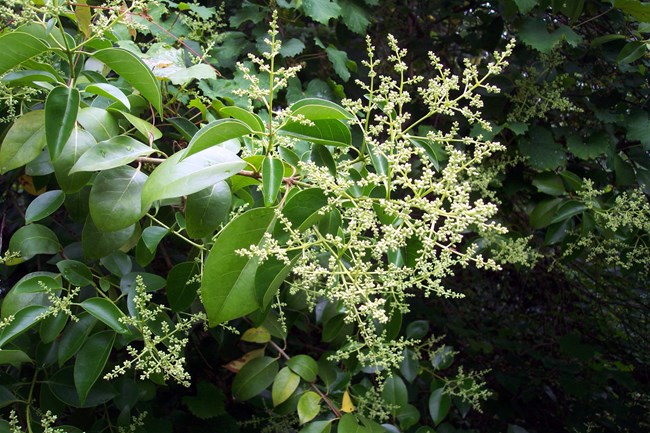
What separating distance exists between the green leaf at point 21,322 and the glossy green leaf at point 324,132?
60 centimetres

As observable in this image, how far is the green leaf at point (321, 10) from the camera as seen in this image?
74.6 inches

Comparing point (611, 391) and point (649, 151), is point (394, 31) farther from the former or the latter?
point (611, 391)

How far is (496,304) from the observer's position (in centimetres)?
338

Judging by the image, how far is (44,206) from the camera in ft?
4.12

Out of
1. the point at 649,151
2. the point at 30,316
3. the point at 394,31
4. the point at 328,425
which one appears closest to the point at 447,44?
the point at 394,31

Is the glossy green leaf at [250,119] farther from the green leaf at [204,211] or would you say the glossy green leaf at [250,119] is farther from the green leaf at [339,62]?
the green leaf at [339,62]

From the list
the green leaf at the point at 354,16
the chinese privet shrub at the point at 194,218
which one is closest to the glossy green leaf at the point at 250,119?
the chinese privet shrub at the point at 194,218

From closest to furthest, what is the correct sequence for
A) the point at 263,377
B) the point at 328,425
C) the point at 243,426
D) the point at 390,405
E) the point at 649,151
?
the point at 328,425 → the point at 263,377 → the point at 390,405 → the point at 243,426 → the point at 649,151

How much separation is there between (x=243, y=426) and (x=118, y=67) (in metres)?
1.38

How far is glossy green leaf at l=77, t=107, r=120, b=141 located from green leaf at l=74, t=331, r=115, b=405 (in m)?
0.42

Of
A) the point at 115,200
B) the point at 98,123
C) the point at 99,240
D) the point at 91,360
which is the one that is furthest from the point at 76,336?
the point at 98,123

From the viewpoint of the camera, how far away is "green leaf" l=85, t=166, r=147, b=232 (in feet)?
3.46

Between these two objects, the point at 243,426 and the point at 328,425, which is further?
the point at 243,426

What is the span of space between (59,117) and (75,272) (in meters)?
0.35
